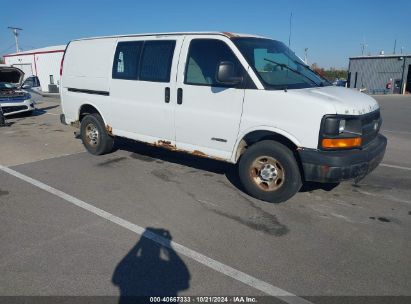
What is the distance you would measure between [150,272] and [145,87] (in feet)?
11.2

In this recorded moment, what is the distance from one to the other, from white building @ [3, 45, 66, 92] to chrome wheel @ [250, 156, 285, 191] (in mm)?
32705

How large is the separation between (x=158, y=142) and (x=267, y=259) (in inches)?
121

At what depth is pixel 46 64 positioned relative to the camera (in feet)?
120

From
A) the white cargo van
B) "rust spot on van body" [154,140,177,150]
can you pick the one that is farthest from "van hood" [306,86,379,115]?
"rust spot on van body" [154,140,177,150]

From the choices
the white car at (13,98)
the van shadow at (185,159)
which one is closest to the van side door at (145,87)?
the van shadow at (185,159)

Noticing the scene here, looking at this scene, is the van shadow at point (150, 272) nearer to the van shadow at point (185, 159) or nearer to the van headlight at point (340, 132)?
the van shadow at point (185, 159)

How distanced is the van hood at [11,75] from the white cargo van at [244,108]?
8777 millimetres

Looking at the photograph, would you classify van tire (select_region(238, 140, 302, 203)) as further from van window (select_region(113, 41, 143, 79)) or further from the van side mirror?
van window (select_region(113, 41, 143, 79))

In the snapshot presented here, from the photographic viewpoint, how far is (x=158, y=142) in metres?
5.85

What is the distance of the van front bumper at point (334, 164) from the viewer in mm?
4176

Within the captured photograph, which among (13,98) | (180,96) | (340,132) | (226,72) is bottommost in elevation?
(13,98)

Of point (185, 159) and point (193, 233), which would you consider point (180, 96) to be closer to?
point (185, 159)

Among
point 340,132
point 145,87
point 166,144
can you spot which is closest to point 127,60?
point 145,87

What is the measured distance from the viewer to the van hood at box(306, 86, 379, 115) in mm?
4172
